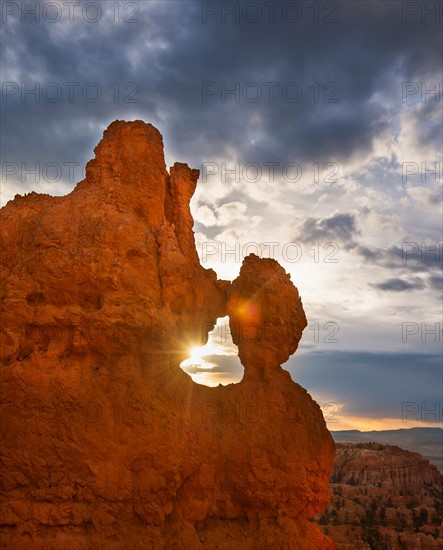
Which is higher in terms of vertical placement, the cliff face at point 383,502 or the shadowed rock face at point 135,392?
the shadowed rock face at point 135,392

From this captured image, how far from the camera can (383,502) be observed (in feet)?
134

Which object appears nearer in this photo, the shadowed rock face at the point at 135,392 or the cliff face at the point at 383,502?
the shadowed rock face at the point at 135,392

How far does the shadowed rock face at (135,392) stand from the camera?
980 cm

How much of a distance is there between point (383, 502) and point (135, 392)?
1455 inches

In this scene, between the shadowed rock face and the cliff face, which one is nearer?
the shadowed rock face

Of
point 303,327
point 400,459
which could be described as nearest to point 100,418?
point 303,327

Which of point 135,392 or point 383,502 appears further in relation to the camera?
point 383,502

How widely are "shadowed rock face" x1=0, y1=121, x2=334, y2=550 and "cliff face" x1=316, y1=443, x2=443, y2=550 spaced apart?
521 inches

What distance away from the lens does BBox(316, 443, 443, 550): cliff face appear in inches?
1115

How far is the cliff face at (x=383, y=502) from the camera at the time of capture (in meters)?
28.3

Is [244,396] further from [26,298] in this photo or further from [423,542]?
[423,542]

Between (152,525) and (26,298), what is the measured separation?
503 centimetres

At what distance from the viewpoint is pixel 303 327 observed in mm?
12250

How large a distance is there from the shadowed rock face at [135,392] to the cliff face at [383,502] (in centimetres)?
1324
